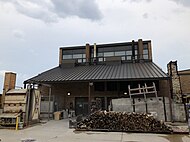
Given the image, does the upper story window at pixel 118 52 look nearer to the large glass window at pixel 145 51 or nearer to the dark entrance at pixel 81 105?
the large glass window at pixel 145 51

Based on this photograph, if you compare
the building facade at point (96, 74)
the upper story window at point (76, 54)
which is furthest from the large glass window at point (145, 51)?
the upper story window at point (76, 54)

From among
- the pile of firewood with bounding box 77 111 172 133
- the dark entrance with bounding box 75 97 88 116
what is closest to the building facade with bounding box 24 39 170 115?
the dark entrance with bounding box 75 97 88 116

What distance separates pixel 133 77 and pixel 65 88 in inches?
354

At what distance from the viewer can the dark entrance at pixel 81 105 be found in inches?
762

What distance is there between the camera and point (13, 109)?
37.8ft

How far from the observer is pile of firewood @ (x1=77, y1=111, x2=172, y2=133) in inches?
375

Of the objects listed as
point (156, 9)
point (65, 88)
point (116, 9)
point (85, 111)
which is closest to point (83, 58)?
point (65, 88)

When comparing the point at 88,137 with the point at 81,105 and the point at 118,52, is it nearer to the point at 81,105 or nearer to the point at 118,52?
the point at 81,105

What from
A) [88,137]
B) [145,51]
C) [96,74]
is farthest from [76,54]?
[88,137]

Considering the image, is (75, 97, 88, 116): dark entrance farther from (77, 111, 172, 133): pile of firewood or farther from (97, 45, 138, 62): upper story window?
(77, 111, 172, 133): pile of firewood

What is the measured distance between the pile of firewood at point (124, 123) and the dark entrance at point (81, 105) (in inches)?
342

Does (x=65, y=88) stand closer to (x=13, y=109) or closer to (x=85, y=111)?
(x=85, y=111)

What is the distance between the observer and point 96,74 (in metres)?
16.1

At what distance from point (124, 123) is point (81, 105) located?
9.98m
